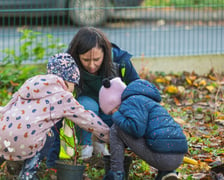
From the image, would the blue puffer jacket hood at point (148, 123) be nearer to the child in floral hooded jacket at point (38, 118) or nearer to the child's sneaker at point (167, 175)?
the child's sneaker at point (167, 175)

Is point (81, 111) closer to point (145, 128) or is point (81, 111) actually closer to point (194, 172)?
point (145, 128)

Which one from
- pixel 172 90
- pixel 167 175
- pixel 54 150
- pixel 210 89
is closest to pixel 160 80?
pixel 172 90

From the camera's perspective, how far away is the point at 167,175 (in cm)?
396

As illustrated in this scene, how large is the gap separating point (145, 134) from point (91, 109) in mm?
782

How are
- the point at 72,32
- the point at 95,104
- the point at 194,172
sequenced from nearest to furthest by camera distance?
the point at 194,172
the point at 95,104
the point at 72,32

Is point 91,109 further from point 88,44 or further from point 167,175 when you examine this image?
point 167,175

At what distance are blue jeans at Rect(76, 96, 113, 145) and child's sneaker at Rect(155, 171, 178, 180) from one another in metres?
0.75

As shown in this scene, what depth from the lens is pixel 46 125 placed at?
403cm

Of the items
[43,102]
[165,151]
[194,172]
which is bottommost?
[194,172]

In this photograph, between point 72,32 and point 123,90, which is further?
point 72,32

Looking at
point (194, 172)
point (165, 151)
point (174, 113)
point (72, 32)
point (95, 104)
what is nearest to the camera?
point (165, 151)

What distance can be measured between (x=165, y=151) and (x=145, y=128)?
8.0 inches

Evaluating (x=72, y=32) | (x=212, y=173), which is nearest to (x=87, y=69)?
(x=212, y=173)

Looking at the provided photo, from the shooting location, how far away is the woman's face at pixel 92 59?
15.1 feet
